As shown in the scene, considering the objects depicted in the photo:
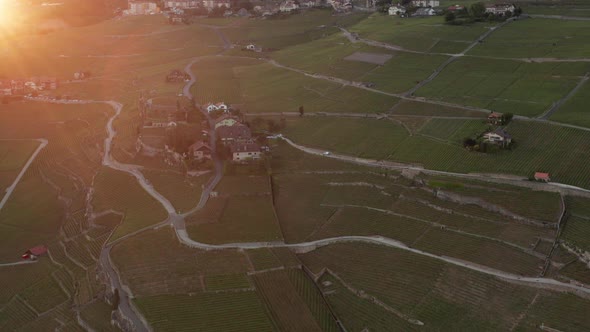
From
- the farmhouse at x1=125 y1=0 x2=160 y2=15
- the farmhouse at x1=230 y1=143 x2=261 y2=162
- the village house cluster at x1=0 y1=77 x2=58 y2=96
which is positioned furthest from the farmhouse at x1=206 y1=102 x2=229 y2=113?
the farmhouse at x1=125 y1=0 x2=160 y2=15

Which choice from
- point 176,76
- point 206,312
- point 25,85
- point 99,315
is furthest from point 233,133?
point 25,85

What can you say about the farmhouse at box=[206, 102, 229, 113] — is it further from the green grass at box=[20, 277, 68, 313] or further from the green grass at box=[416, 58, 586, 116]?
the green grass at box=[20, 277, 68, 313]

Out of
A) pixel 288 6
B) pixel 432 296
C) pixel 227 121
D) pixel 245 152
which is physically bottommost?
pixel 432 296

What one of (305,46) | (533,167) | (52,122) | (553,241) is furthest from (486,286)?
(305,46)

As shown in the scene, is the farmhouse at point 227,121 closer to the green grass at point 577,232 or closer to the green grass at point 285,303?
the green grass at point 285,303

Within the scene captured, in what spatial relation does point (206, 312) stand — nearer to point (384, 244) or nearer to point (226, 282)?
point (226, 282)

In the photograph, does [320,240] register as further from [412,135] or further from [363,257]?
[412,135]
